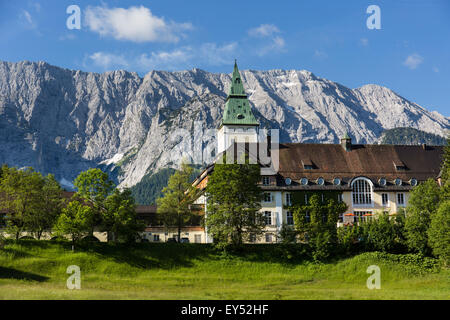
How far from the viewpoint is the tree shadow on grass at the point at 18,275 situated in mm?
51781

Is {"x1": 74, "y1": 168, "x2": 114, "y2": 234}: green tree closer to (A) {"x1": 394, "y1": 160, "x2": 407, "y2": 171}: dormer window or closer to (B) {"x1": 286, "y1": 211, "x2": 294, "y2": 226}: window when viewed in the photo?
(B) {"x1": 286, "y1": 211, "x2": 294, "y2": 226}: window

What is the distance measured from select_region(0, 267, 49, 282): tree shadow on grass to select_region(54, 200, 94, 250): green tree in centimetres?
753

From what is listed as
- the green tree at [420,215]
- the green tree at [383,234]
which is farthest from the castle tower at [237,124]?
the green tree at [420,215]

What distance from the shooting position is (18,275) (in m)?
52.6

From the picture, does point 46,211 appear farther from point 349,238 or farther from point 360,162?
point 360,162

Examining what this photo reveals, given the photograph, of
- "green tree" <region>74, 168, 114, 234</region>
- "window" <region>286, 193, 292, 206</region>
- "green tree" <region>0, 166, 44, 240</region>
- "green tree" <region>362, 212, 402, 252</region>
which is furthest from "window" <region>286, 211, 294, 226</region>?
"green tree" <region>0, 166, 44, 240</region>

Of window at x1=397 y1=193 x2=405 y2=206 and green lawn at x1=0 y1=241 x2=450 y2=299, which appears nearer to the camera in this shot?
green lawn at x1=0 y1=241 x2=450 y2=299

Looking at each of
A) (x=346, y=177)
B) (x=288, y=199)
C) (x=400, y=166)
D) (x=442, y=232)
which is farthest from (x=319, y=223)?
(x=400, y=166)

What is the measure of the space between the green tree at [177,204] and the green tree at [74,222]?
13238mm

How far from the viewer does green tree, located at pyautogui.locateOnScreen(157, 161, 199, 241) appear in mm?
72688

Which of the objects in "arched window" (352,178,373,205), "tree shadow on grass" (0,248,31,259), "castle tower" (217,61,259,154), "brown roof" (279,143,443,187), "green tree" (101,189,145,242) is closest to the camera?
"tree shadow on grass" (0,248,31,259)
